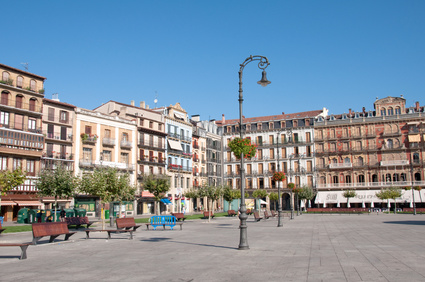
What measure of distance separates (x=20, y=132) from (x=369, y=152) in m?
52.9

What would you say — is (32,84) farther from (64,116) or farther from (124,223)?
(124,223)

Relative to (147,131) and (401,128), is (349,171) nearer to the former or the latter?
(401,128)

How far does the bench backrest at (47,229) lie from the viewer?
A: 565 inches

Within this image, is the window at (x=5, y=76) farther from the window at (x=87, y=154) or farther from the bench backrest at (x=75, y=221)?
the bench backrest at (x=75, y=221)

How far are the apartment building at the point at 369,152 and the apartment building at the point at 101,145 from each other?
105 feet

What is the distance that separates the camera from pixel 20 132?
42188mm

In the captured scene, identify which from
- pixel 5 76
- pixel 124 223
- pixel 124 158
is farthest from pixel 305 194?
pixel 124 223

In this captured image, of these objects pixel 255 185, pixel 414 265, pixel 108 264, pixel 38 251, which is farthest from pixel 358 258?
pixel 255 185

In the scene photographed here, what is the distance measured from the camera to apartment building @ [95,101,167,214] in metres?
57.4

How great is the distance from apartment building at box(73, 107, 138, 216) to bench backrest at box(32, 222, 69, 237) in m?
31.5

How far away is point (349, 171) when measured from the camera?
222ft

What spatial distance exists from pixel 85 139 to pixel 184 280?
43584 millimetres

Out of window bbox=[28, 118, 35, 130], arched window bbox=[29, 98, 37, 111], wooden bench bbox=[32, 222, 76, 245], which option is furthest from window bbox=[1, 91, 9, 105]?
wooden bench bbox=[32, 222, 76, 245]

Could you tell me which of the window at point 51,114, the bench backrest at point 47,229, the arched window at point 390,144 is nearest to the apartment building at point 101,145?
the window at point 51,114
